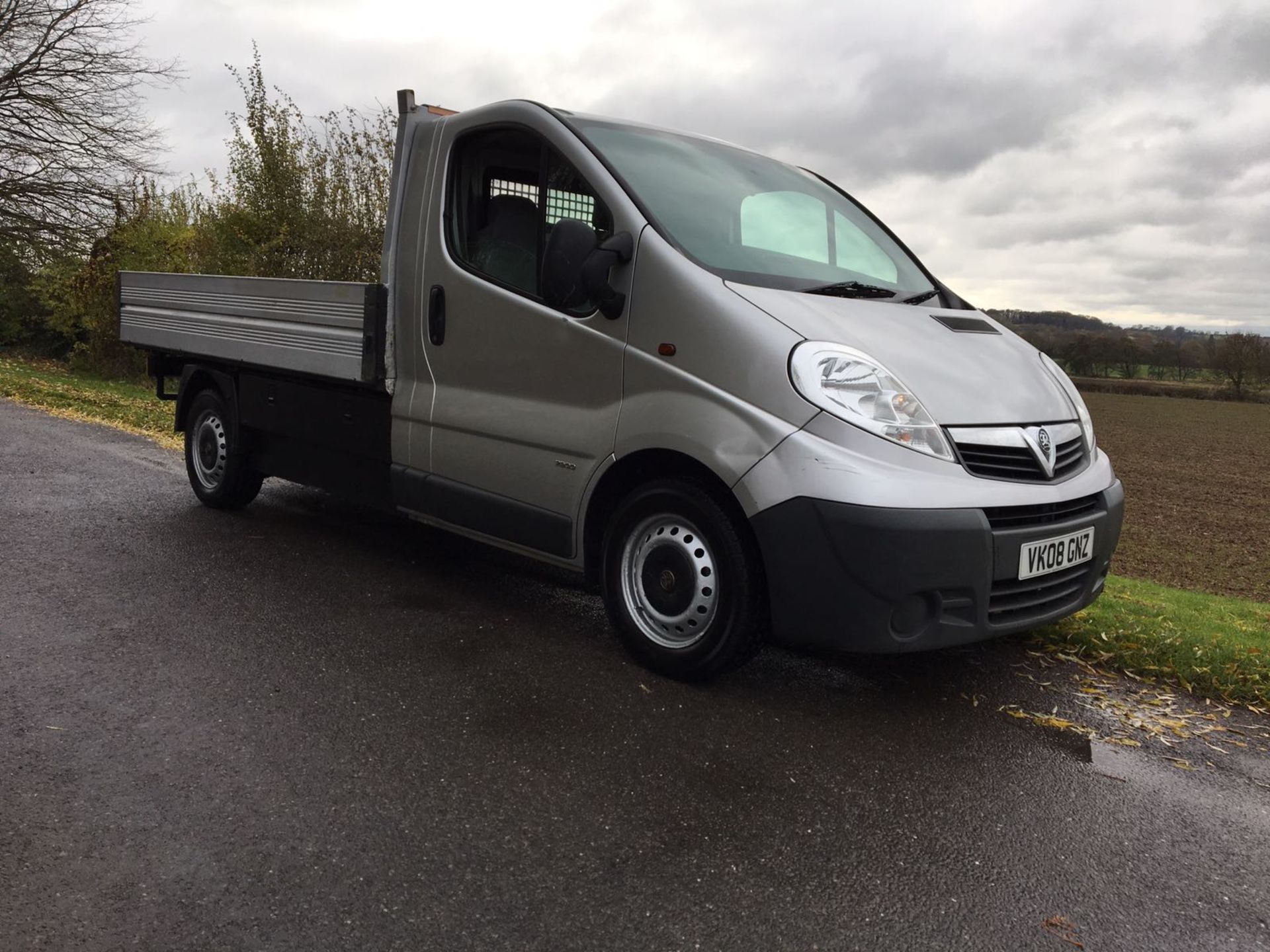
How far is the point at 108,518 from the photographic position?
639 cm

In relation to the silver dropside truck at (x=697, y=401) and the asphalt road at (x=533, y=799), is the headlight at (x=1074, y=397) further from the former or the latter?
the asphalt road at (x=533, y=799)

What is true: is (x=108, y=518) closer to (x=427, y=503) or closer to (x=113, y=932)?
(x=427, y=503)

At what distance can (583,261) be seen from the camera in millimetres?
3887

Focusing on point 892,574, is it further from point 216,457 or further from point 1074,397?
point 216,457

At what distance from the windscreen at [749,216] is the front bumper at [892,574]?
Result: 3.41 feet

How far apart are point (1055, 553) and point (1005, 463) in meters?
0.37

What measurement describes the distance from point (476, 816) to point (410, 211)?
3178 millimetres

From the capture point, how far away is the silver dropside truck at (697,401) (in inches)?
136

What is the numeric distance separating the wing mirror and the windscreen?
8.6 inches

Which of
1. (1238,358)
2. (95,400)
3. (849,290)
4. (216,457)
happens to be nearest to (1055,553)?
(849,290)

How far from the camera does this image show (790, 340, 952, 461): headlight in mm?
3484

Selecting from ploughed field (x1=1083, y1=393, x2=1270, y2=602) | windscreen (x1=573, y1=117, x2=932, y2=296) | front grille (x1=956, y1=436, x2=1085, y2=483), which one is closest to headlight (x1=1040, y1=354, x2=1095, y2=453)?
front grille (x1=956, y1=436, x2=1085, y2=483)

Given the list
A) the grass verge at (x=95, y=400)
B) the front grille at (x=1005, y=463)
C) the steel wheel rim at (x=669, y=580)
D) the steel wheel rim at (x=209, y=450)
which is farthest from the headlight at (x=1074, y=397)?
the grass verge at (x=95, y=400)

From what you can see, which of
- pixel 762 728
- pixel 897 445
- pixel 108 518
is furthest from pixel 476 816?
pixel 108 518
